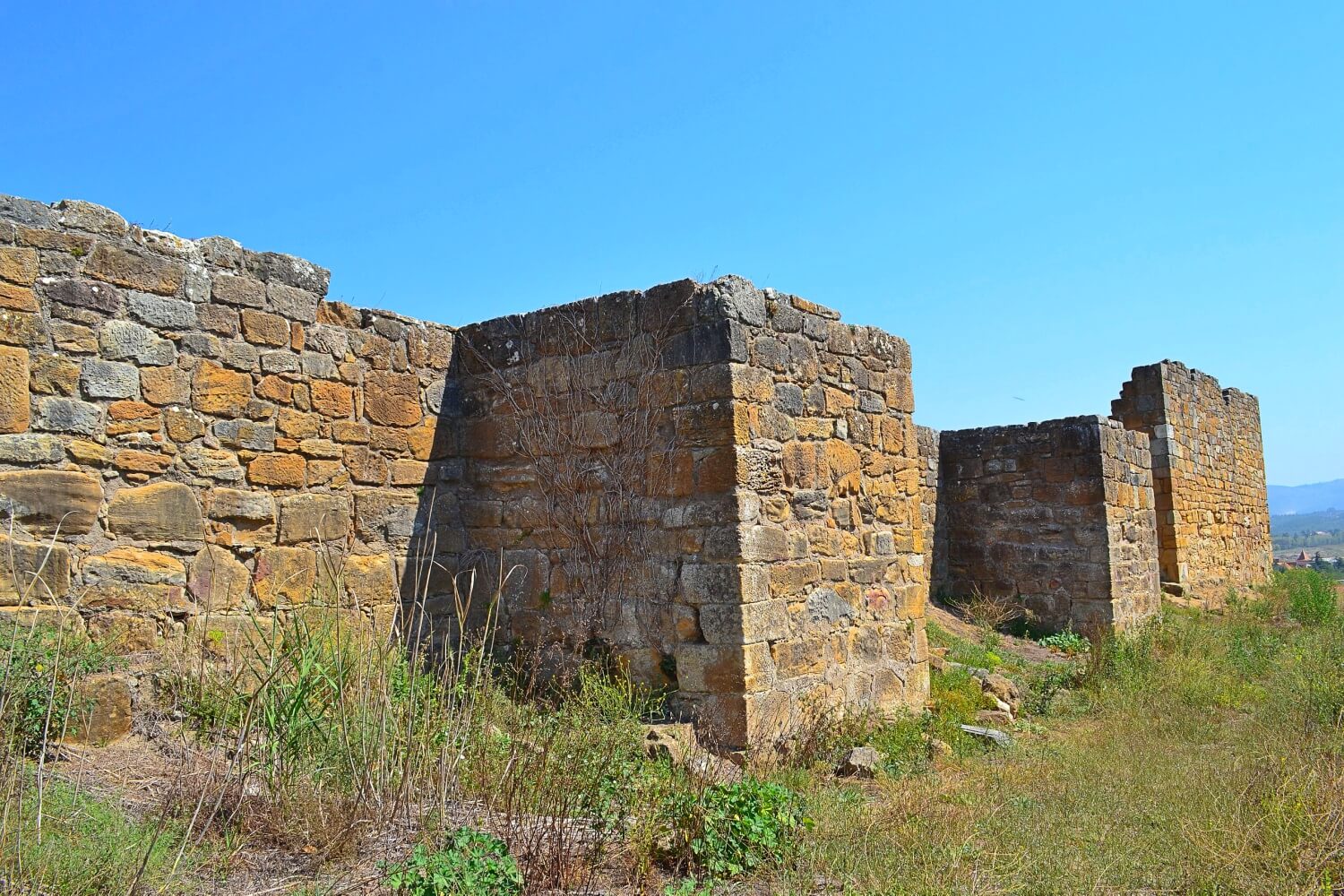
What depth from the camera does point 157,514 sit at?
520 cm

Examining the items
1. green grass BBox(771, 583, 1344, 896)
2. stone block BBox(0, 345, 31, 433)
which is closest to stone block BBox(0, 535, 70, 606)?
stone block BBox(0, 345, 31, 433)

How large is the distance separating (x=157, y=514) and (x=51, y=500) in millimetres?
503

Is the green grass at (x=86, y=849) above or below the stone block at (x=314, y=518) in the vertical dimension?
below

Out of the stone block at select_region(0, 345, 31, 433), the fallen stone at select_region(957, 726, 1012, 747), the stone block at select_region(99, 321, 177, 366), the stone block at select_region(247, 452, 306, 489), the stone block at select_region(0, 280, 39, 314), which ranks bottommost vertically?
the fallen stone at select_region(957, 726, 1012, 747)

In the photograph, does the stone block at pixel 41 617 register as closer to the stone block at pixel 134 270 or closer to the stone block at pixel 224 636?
the stone block at pixel 224 636

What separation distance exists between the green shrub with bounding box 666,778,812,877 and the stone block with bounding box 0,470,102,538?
Result: 309cm

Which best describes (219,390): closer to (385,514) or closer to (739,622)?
(385,514)

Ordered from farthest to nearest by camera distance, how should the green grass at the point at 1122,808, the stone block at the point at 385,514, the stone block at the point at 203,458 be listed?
the stone block at the point at 385,514
the stone block at the point at 203,458
the green grass at the point at 1122,808

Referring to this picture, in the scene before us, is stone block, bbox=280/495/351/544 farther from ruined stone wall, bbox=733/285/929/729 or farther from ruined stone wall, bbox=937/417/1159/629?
ruined stone wall, bbox=937/417/1159/629

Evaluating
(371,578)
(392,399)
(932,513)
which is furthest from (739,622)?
(932,513)

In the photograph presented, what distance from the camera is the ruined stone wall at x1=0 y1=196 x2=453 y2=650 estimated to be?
15.7 feet

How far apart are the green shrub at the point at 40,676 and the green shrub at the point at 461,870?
142 centimetres

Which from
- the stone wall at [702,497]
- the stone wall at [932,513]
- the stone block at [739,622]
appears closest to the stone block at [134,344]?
the stone wall at [702,497]

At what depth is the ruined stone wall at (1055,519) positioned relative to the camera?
35.3 ft
